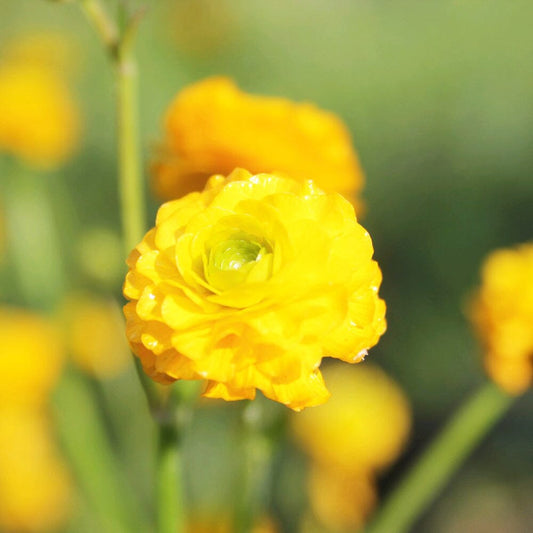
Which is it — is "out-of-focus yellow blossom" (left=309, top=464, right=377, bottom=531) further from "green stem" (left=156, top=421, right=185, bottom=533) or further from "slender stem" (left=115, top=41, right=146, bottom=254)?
"slender stem" (left=115, top=41, right=146, bottom=254)

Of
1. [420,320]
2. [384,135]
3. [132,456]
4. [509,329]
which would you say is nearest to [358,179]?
[509,329]

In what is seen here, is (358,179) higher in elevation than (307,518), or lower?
higher

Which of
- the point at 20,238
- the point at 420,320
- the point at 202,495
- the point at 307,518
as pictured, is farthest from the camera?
the point at 420,320

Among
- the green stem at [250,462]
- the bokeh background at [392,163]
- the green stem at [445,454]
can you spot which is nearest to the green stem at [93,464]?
the bokeh background at [392,163]

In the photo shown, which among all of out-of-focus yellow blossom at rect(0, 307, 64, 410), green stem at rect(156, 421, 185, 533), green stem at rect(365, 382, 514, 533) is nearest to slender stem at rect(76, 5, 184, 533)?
green stem at rect(156, 421, 185, 533)

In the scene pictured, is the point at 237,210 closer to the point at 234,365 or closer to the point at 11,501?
the point at 234,365

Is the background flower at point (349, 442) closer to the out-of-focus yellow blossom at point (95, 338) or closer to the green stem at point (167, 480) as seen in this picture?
the out-of-focus yellow blossom at point (95, 338)
